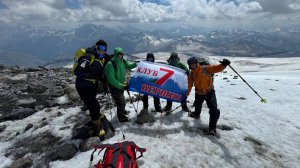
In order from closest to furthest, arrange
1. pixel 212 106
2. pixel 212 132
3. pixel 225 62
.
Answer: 1. pixel 225 62
2. pixel 212 132
3. pixel 212 106

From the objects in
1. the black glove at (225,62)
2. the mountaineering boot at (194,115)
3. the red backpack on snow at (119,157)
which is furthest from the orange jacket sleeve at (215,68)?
the red backpack on snow at (119,157)

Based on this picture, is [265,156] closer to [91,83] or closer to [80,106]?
[91,83]

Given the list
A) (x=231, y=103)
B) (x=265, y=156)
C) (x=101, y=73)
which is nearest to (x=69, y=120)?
(x=101, y=73)

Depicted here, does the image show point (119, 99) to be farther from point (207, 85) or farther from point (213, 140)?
point (213, 140)

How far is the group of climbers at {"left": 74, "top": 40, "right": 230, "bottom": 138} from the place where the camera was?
1033 centimetres

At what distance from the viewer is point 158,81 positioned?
12164mm

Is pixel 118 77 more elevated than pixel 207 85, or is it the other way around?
pixel 118 77

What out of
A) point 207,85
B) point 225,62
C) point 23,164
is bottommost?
point 23,164

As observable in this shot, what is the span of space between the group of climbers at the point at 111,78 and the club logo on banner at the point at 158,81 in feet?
1.61

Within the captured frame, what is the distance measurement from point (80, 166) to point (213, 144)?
5406mm

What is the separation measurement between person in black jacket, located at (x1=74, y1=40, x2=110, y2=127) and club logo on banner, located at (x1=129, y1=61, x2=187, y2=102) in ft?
6.34

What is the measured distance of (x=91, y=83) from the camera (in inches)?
416

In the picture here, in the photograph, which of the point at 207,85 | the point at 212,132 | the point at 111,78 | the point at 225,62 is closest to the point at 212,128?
the point at 212,132

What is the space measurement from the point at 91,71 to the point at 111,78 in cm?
114
